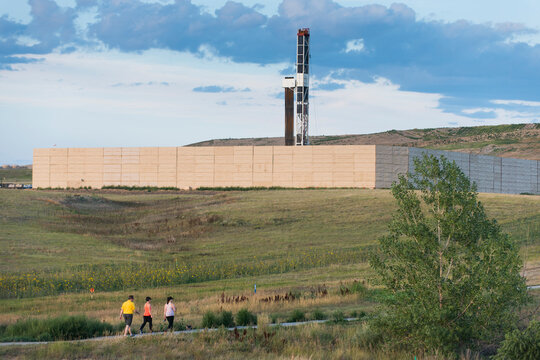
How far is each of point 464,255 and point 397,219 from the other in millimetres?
1937

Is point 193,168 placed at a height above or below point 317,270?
above

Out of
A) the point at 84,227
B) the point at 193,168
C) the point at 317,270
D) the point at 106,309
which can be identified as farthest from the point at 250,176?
the point at 106,309

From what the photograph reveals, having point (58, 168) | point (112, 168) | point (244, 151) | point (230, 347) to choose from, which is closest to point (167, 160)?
point (112, 168)

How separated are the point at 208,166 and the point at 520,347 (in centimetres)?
6538

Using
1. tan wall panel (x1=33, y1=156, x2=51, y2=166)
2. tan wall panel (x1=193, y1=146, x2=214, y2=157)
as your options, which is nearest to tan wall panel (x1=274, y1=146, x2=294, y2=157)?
tan wall panel (x1=193, y1=146, x2=214, y2=157)

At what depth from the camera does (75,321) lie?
58.5 feet

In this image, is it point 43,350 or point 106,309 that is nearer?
point 43,350

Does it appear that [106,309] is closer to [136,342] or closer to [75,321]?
[75,321]

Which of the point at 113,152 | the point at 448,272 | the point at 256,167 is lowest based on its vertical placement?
the point at 448,272

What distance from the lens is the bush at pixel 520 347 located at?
1411 centimetres

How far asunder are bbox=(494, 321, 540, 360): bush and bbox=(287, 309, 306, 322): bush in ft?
23.0

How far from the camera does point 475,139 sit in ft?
581

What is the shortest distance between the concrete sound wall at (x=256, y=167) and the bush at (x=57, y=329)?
56.1 m

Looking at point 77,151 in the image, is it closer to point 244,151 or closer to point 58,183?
point 58,183
